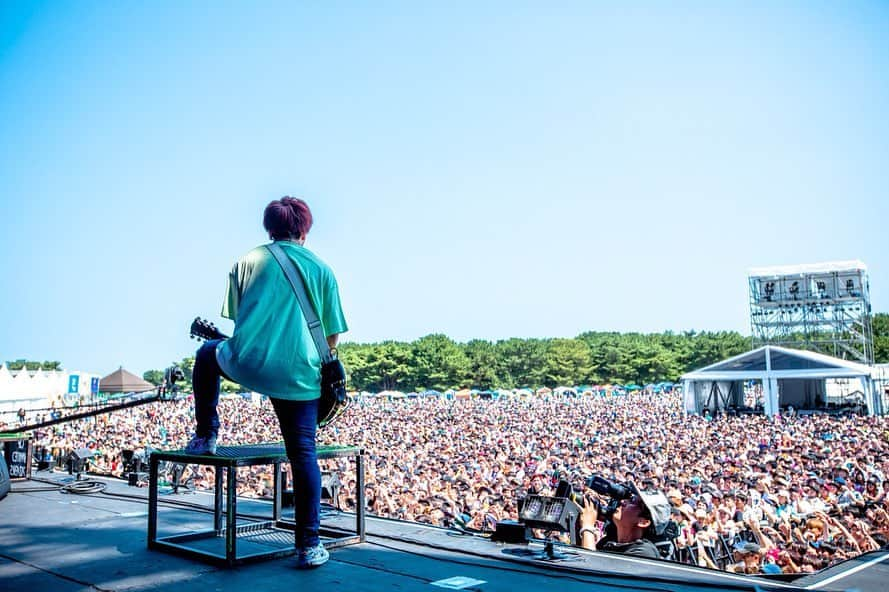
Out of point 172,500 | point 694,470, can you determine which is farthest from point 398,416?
point 172,500

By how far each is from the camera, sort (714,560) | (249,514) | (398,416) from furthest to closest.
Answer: (398,416) → (714,560) → (249,514)

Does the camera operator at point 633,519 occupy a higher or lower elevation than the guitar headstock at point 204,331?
lower

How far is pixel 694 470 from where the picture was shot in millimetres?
10281

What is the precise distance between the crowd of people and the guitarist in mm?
1292

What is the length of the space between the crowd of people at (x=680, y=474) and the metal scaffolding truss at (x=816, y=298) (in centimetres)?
2735

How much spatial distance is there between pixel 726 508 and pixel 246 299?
6.56 meters

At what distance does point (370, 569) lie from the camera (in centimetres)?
215

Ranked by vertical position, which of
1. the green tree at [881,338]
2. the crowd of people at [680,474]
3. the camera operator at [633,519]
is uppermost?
the green tree at [881,338]

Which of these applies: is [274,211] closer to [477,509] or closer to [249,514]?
[249,514]

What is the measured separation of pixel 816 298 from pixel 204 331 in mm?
49708

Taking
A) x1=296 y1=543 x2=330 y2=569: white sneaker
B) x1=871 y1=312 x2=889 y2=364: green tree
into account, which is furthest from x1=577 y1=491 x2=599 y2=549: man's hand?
x1=871 y1=312 x2=889 y2=364: green tree

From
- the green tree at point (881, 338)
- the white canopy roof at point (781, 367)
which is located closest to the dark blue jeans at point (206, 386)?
the white canopy roof at point (781, 367)

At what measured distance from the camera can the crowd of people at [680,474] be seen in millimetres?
6391

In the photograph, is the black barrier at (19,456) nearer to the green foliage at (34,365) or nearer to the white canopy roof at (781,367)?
the white canopy roof at (781,367)
